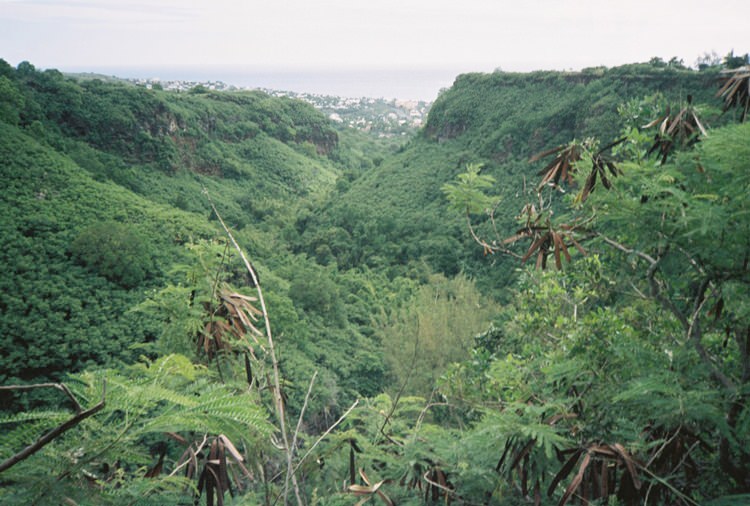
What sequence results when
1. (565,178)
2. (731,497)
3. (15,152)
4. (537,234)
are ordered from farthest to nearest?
(15,152)
(565,178)
(537,234)
(731,497)

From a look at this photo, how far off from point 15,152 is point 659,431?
24.9 m

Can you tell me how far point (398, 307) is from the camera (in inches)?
810

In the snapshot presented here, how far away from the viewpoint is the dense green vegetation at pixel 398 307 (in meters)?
1.87

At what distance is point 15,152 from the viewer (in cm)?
1978

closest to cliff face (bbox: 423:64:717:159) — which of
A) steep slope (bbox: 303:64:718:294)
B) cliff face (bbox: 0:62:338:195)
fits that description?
steep slope (bbox: 303:64:718:294)

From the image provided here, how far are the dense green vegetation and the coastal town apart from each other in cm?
5129

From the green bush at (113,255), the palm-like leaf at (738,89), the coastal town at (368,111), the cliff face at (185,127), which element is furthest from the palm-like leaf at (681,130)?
the coastal town at (368,111)

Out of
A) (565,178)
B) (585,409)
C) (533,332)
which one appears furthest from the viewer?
(533,332)

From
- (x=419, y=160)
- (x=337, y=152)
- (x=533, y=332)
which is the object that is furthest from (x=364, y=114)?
(x=533, y=332)

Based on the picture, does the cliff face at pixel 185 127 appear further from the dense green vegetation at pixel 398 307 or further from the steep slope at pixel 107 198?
the dense green vegetation at pixel 398 307

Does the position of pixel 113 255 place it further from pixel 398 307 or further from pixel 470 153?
pixel 470 153

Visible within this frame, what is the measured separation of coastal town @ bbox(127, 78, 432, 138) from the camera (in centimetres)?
9044

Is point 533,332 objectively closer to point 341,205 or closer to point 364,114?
point 341,205

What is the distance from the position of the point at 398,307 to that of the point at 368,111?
114 metres
